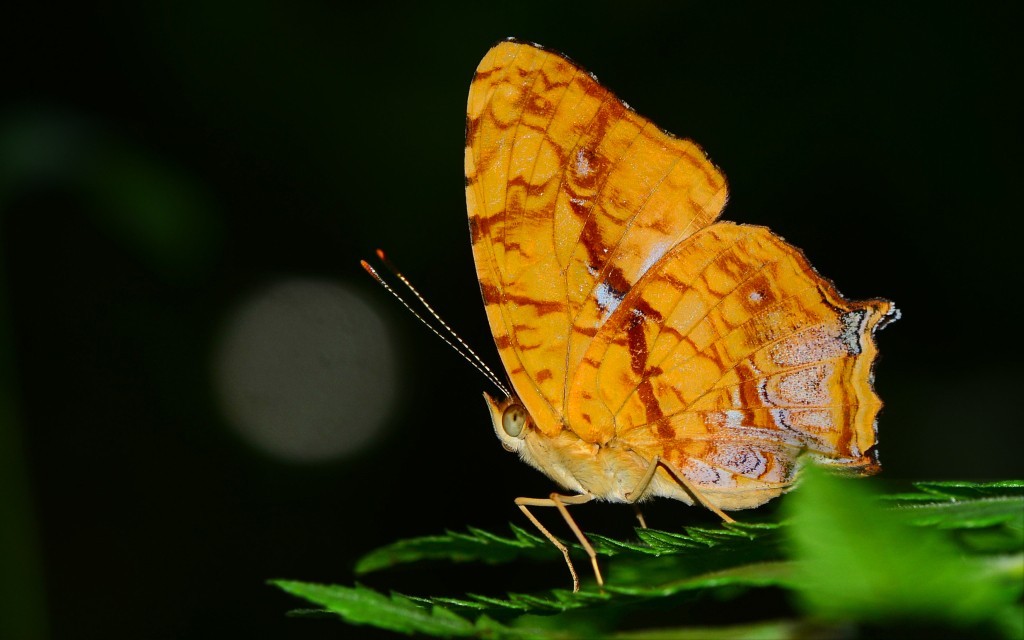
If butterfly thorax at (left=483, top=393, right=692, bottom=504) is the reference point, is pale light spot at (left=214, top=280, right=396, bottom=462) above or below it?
above

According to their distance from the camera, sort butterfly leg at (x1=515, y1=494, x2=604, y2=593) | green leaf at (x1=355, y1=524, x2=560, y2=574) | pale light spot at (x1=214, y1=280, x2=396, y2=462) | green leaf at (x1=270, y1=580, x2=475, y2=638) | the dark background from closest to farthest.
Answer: green leaf at (x1=270, y1=580, x2=475, y2=638)
green leaf at (x1=355, y1=524, x2=560, y2=574)
butterfly leg at (x1=515, y1=494, x2=604, y2=593)
the dark background
pale light spot at (x1=214, y1=280, x2=396, y2=462)

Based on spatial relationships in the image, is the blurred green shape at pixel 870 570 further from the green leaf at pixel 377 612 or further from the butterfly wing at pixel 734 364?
the butterfly wing at pixel 734 364

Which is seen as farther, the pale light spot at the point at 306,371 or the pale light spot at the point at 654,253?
the pale light spot at the point at 306,371

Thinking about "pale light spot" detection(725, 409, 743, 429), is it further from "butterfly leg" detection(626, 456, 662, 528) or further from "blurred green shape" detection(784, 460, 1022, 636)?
"blurred green shape" detection(784, 460, 1022, 636)

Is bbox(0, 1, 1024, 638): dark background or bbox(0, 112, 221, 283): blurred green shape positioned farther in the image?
bbox(0, 1, 1024, 638): dark background

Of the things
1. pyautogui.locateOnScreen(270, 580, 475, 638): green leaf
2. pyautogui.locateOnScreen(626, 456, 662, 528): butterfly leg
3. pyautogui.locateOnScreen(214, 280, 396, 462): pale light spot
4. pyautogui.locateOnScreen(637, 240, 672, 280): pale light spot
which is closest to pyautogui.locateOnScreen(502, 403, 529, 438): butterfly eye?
pyautogui.locateOnScreen(626, 456, 662, 528): butterfly leg

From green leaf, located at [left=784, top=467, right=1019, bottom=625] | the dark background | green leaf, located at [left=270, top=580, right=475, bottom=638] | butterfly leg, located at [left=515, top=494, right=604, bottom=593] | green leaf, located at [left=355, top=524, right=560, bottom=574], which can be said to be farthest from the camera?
the dark background

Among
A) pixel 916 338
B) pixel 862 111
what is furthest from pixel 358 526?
pixel 862 111

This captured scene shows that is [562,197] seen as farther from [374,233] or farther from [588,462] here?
[374,233]

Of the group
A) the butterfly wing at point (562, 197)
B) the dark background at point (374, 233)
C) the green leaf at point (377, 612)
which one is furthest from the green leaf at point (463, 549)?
the dark background at point (374, 233)
